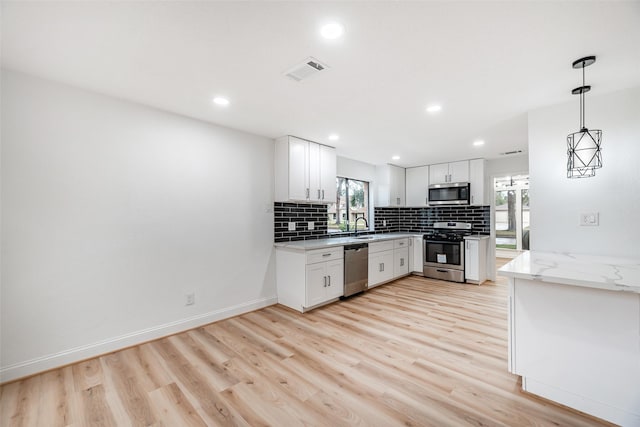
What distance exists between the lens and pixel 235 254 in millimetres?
3391

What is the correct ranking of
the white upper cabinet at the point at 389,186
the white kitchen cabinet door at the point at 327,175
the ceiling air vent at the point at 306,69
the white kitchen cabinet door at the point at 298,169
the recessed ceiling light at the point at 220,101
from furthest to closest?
the white upper cabinet at the point at 389,186 → the white kitchen cabinet door at the point at 327,175 → the white kitchen cabinet door at the point at 298,169 → the recessed ceiling light at the point at 220,101 → the ceiling air vent at the point at 306,69

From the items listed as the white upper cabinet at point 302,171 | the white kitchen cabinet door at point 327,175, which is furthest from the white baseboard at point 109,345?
the white kitchen cabinet door at point 327,175

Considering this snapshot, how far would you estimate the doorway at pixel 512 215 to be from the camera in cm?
750

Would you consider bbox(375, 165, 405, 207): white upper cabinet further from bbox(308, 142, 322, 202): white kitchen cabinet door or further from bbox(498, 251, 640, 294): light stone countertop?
bbox(498, 251, 640, 294): light stone countertop

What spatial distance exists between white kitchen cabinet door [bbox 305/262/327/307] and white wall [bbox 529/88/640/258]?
2363mm

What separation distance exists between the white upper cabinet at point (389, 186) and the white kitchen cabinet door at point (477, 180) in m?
1.38

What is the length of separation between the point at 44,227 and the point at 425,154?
16.5 feet

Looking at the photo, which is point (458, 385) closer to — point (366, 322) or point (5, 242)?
point (366, 322)

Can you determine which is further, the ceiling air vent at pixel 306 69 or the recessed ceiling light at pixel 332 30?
the ceiling air vent at pixel 306 69

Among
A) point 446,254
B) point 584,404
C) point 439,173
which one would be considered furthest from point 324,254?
point 439,173

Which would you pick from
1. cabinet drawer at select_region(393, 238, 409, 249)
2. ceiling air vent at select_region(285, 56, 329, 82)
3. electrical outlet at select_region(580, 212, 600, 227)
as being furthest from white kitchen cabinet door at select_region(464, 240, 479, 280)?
ceiling air vent at select_region(285, 56, 329, 82)

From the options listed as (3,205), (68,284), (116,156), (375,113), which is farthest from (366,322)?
(3,205)

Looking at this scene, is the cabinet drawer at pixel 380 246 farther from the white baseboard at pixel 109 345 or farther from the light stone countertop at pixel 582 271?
the light stone countertop at pixel 582 271

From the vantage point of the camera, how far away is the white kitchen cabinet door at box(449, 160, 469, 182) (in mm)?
5184
